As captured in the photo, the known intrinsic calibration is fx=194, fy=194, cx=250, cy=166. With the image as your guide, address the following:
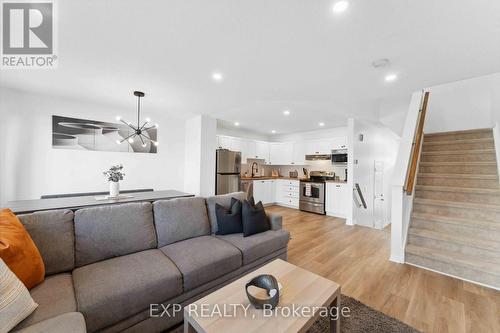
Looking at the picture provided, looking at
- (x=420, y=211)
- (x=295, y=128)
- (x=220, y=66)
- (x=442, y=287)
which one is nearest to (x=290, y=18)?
(x=220, y=66)

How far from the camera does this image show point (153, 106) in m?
3.89

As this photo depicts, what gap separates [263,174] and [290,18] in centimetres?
566

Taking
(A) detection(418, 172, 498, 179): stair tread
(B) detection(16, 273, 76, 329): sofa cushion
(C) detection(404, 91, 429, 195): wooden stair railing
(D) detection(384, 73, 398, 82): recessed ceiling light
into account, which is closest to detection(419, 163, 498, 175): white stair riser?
(A) detection(418, 172, 498, 179): stair tread

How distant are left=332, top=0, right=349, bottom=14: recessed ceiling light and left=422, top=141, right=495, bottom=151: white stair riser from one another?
153 inches

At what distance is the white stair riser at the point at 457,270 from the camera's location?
2.13m

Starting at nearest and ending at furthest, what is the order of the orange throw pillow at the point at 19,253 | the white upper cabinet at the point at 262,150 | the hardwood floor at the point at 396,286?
the orange throw pillow at the point at 19,253, the hardwood floor at the point at 396,286, the white upper cabinet at the point at 262,150

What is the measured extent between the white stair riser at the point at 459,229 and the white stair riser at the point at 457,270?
0.53 metres

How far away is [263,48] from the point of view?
1985 mm

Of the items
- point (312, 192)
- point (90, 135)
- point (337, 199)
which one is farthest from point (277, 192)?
point (90, 135)

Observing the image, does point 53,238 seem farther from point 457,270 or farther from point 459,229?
point 459,229

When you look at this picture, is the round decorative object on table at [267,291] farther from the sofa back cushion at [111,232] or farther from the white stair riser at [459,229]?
the white stair riser at [459,229]

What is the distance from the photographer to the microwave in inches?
203

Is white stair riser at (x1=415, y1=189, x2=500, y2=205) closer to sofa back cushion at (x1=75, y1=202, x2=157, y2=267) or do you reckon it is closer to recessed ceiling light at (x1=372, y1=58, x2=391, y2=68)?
recessed ceiling light at (x1=372, y1=58, x2=391, y2=68)

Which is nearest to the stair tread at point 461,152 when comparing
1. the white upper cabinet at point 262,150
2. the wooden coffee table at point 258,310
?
the wooden coffee table at point 258,310
